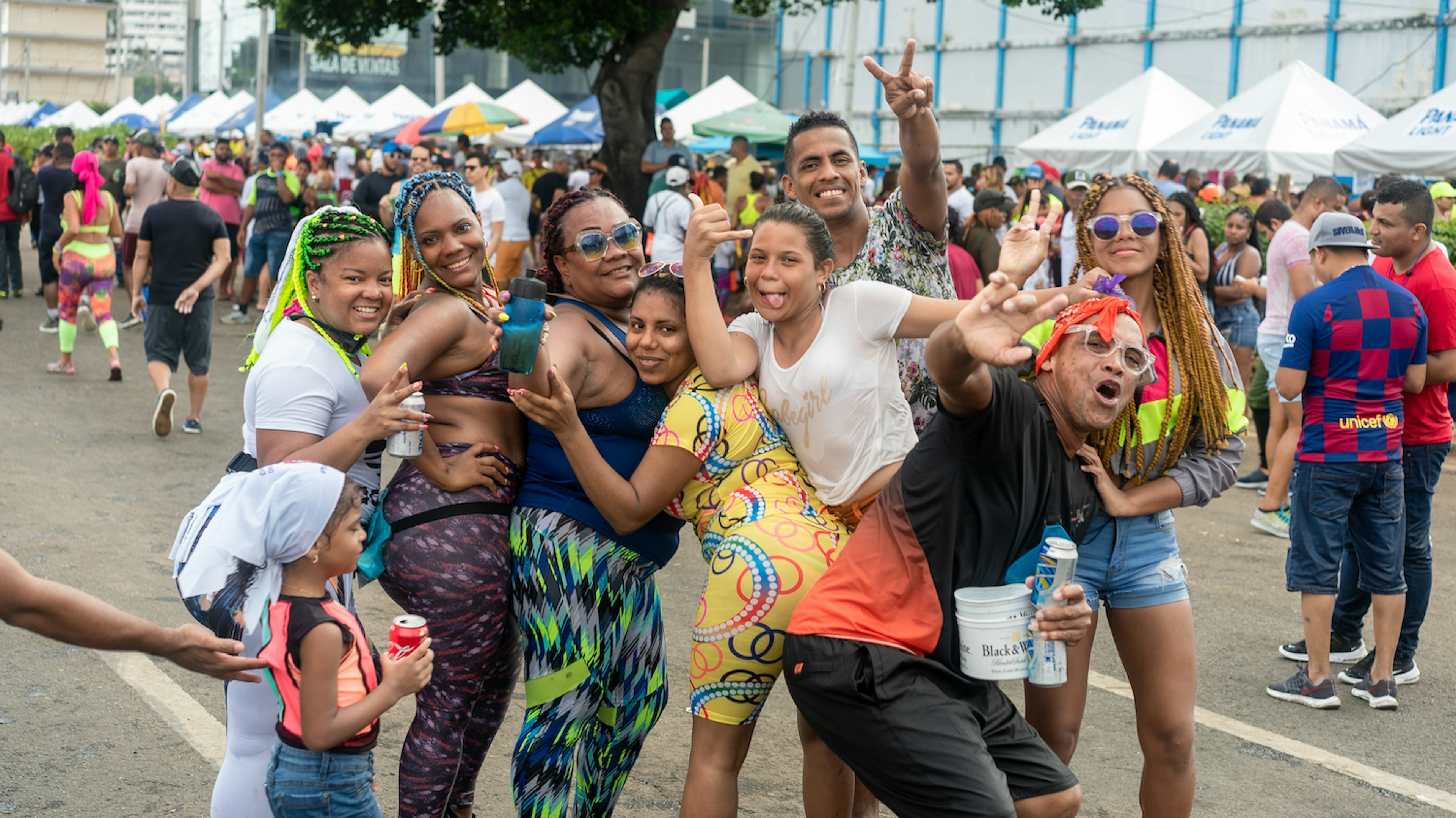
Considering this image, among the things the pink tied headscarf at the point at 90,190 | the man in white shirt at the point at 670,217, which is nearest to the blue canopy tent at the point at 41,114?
the pink tied headscarf at the point at 90,190

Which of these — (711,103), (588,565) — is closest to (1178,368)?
(588,565)

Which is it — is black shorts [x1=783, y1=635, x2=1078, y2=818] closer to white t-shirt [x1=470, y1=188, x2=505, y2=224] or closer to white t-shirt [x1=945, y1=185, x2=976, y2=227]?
white t-shirt [x1=945, y1=185, x2=976, y2=227]

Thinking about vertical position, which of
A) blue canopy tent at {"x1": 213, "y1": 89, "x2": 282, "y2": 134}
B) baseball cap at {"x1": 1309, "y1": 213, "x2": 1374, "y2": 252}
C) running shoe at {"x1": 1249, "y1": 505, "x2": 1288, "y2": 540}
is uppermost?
blue canopy tent at {"x1": 213, "y1": 89, "x2": 282, "y2": 134}

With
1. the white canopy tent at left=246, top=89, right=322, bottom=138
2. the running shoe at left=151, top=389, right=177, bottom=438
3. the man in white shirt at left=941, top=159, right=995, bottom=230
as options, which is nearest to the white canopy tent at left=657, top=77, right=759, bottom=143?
the man in white shirt at left=941, top=159, right=995, bottom=230

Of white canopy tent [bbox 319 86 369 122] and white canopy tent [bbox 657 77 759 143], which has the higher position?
white canopy tent [bbox 319 86 369 122]

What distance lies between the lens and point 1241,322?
32.5ft

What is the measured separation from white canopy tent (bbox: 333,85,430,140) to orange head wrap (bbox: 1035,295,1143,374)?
30.4m

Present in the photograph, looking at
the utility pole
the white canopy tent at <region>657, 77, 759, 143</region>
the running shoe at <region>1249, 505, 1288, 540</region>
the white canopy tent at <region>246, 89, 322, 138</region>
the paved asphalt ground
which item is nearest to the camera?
the paved asphalt ground

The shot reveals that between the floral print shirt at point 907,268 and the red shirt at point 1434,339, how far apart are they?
2766mm

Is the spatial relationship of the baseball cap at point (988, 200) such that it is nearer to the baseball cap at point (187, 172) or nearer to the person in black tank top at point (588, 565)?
the baseball cap at point (187, 172)

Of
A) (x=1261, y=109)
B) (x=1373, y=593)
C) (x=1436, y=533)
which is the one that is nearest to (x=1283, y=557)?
(x=1436, y=533)

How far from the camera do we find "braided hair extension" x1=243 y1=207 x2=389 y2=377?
3207mm

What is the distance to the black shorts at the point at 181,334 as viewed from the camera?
29.6ft

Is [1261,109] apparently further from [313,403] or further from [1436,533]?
[313,403]
